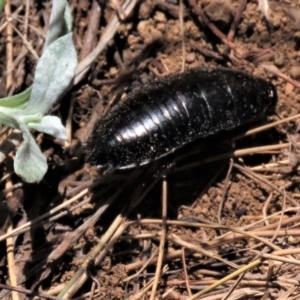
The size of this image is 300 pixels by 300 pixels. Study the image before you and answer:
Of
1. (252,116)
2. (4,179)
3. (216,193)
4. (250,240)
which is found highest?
(4,179)

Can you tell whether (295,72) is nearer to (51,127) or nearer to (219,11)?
(219,11)

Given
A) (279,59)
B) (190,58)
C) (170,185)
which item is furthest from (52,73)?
(279,59)

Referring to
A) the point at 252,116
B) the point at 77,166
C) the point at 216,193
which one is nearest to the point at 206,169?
the point at 216,193

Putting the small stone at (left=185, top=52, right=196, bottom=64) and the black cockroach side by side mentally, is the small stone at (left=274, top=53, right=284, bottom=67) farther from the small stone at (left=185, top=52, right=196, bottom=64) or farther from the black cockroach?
the small stone at (left=185, top=52, right=196, bottom=64)

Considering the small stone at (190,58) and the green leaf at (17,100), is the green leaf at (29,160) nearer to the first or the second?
the green leaf at (17,100)

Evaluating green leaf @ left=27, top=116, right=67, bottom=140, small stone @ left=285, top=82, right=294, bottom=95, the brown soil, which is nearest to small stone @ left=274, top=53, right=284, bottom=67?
the brown soil

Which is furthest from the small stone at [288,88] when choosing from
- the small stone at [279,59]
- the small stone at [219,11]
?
the small stone at [219,11]

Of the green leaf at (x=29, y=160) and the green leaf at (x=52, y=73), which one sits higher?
the green leaf at (x=52, y=73)

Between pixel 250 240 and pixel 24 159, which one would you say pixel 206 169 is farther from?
pixel 24 159
